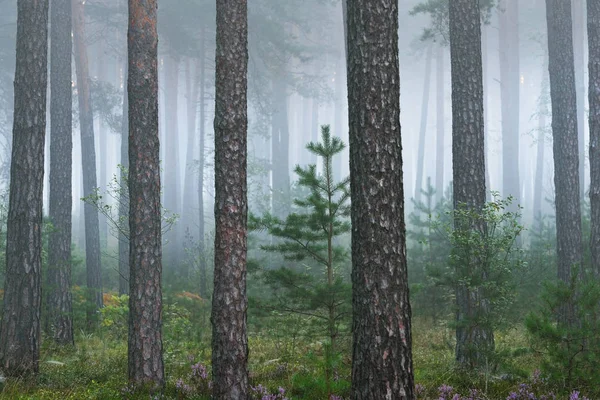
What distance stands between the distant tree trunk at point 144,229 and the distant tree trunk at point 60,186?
421cm

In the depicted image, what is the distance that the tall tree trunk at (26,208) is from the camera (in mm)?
7734

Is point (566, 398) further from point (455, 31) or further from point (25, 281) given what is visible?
point (25, 281)

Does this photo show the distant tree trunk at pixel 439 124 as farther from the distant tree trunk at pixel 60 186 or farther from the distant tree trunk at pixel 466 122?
the distant tree trunk at pixel 466 122

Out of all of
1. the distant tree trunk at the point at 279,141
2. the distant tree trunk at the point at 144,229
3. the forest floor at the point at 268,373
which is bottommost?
the forest floor at the point at 268,373

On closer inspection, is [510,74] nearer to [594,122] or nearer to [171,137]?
[171,137]

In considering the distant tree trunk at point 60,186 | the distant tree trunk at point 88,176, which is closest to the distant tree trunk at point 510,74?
the distant tree trunk at point 88,176

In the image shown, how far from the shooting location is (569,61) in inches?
466

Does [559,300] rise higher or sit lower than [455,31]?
lower

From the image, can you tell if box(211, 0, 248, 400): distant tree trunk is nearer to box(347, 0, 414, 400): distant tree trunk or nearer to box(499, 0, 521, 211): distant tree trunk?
box(347, 0, 414, 400): distant tree trunk

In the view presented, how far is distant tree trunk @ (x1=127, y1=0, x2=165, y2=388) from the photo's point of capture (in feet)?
24.0

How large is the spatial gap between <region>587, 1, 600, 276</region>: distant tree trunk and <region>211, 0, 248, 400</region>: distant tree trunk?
240 inches

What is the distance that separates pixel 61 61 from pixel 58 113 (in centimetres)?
135

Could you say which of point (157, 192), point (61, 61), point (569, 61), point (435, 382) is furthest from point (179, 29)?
point (435, 382)

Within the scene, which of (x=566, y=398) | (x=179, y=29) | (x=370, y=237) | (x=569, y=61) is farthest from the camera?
(x=179, y=29)
